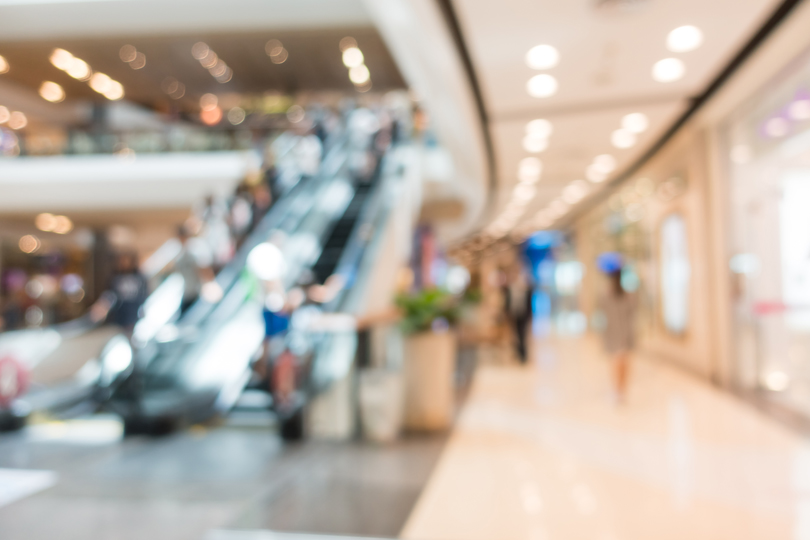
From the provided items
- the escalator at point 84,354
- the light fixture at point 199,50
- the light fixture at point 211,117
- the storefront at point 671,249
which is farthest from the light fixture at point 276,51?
the storefront at point 671,249

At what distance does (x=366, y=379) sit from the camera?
5.54 metres

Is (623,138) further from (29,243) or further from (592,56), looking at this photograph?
(29,243)

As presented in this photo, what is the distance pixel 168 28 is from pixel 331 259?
5.99 m

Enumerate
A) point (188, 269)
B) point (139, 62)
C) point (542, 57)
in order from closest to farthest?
point (542, 57) < point (188, 269) < point (139, 62)

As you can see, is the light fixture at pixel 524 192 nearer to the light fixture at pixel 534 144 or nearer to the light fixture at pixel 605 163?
the light fixture at pixel 605 163

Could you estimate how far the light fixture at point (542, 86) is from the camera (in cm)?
622

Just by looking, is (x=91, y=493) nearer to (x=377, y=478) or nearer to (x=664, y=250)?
(x=377, y=478)

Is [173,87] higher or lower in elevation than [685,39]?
higher

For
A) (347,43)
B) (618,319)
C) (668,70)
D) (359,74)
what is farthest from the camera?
(359,74)

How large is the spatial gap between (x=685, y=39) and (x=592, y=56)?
812 mm

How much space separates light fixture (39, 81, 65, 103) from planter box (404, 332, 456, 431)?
1591cm

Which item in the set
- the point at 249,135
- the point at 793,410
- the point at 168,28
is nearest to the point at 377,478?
the point at 793,410

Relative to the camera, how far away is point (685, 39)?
5.33m

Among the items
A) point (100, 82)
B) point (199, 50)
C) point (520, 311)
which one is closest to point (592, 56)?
point (520, 311)
